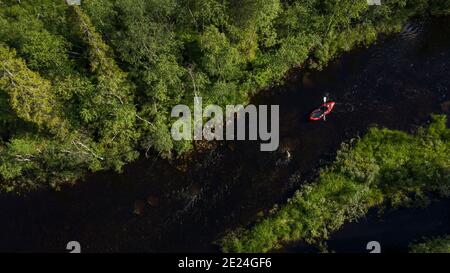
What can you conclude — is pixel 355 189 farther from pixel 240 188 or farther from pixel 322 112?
pixel 240 188

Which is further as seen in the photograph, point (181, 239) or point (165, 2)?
point (165, 2)

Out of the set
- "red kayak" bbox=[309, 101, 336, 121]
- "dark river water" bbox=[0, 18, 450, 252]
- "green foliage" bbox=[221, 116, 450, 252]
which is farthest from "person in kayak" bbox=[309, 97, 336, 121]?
"green foliage" bbox=[221, 116, 450, 252]

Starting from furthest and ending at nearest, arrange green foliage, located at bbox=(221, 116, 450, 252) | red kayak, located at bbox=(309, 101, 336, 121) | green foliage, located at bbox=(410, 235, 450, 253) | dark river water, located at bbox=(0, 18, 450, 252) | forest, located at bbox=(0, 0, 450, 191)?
red kayak, located at bbox=(309, 101, 336, 121), forest, located at bbox=(0, 0, 450, 191), dark river water, located at bbox=(0, 18, 450, 252), green foliage, located at bbox=(221, 116, 450, 252), green foliage, located at bbox=(410, 235, 450, 253)

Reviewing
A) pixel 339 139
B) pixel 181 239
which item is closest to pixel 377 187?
pixel 339 139

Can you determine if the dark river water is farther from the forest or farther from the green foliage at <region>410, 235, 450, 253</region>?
A: the forest

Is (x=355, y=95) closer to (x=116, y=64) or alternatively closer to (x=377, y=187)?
(x=377, y=187)

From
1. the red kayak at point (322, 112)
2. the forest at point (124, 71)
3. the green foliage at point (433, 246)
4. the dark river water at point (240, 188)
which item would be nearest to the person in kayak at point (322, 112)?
the red kayak at point (322, 112)

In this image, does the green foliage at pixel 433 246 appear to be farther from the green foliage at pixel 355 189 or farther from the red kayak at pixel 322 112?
the red kayak at pixel 322 112
